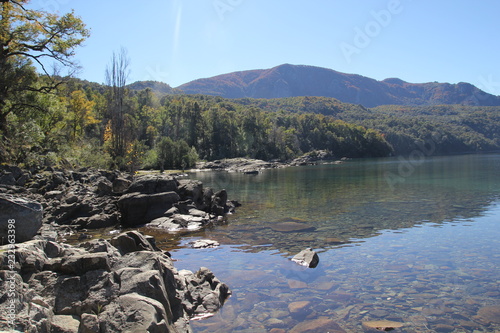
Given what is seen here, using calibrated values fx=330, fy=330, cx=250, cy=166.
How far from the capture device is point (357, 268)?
44.2ft

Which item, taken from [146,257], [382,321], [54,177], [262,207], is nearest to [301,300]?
[382,321]

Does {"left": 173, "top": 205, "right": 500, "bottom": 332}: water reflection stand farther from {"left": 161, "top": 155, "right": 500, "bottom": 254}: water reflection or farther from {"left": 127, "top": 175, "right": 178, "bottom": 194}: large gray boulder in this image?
{"left": 127, "top": 175, "right": 178, "bottom": 194}: large gray boulder

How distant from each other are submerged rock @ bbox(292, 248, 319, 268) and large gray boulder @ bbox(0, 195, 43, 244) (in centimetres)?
972

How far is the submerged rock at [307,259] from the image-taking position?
13.7 m

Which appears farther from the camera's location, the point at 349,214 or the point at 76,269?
the point at 349,214

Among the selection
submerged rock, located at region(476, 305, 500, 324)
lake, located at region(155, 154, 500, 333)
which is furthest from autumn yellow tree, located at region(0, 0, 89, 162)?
submerged rock, located at region(476, 305, 500, 324)

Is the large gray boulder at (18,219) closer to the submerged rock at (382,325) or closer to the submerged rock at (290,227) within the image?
the submerged rock at (382,325)

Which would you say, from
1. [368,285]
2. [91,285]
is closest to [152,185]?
[368,285]

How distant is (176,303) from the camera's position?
8.80 m

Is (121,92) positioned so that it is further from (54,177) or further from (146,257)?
(146,257)

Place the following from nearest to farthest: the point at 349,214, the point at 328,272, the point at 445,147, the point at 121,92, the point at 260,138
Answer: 1. the point at 328,272
2. the point at 349,214
3. the point at 121,92
4. the point at 260,138
5. the point at 445,147

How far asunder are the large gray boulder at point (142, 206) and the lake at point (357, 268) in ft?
17.0

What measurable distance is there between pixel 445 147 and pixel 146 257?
684ft

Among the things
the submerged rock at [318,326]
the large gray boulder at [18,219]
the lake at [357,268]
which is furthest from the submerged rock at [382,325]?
the large gray boulder at [18,219]
